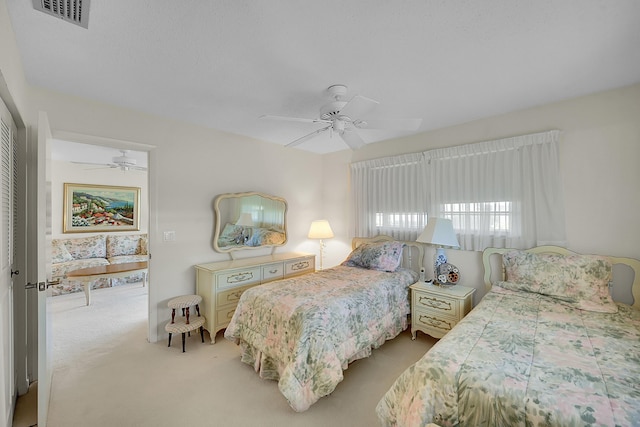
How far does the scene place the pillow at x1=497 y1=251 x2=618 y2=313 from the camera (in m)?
2.13

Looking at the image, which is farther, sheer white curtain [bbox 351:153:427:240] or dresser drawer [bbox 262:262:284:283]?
sheer white curtain [bbox 351:153:427:240]

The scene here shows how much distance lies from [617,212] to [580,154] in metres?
0.59

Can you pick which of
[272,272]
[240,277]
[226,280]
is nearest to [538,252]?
[272,272]

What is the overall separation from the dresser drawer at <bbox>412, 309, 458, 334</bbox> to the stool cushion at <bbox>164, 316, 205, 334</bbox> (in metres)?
2.36

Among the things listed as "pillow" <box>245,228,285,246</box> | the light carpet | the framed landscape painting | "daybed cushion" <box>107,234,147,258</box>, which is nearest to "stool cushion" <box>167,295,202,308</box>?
the light carpet

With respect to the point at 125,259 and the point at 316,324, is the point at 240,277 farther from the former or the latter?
the point at 125,259

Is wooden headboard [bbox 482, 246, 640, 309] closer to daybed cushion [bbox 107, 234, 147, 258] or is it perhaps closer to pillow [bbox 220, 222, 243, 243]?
pillow [bbox 220, 222, 243, 243]

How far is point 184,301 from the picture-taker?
114 inches

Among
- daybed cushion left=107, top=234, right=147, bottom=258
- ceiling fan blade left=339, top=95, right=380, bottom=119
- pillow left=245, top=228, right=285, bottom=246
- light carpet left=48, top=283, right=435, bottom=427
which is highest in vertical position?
ceiling fan blade left=339, top=95, right=380, bottom=119

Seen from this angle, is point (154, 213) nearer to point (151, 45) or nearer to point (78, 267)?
point (151, 45)

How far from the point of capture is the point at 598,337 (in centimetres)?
161

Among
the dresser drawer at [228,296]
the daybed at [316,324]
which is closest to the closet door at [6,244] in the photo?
the daybed at [316,324]

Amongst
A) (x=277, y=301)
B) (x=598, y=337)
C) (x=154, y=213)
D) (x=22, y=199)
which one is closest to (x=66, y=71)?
(x=22, y=199)

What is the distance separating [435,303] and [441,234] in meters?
0.74
